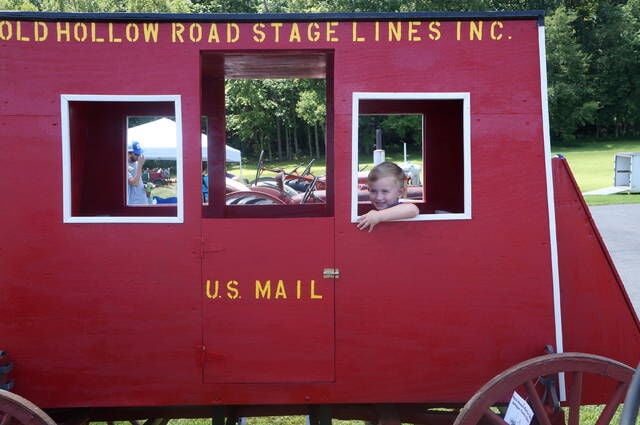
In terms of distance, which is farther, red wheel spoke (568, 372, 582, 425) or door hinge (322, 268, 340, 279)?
door hinge (322, 268, 340, 279)

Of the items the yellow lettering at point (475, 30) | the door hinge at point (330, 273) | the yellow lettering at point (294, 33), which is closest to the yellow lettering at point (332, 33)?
the yellow lettering at point (294, 33)

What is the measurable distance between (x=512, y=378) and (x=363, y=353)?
0.71m

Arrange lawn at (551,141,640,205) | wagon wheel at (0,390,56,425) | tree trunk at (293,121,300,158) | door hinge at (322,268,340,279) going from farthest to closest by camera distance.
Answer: lawn at (551,141,640,205) → tree trunk at (293,121,300,158) → door hinge at (322,268,340,279) → wagon wheel at (0,390,56,425)

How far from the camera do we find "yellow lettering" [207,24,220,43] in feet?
9.52

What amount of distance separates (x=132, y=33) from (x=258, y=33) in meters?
0.60

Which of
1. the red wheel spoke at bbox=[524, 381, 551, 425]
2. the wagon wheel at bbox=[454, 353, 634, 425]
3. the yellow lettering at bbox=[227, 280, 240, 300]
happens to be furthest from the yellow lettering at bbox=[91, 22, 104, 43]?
the red wheel spoke at bbox=[524, 381, 551, 425]

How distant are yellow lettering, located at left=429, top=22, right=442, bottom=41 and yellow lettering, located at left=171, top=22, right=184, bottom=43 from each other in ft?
3.91

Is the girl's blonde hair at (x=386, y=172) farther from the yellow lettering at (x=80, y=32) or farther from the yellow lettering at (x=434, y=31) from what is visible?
the yellow lettering at (x=80, y=32)

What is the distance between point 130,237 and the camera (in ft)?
9.57

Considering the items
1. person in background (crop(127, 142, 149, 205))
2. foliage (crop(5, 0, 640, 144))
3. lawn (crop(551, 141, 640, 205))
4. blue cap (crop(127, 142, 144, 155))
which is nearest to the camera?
person in background (crop(127, 142, 149, 205))

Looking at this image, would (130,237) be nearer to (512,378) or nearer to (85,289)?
(85,289)

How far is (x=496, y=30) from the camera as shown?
293 cm

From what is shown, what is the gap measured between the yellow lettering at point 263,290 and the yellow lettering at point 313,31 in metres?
1.19

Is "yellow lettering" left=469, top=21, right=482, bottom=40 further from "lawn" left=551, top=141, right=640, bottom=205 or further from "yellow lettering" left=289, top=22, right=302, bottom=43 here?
"lawn" left=551, top=141, right=640, bottom=205
